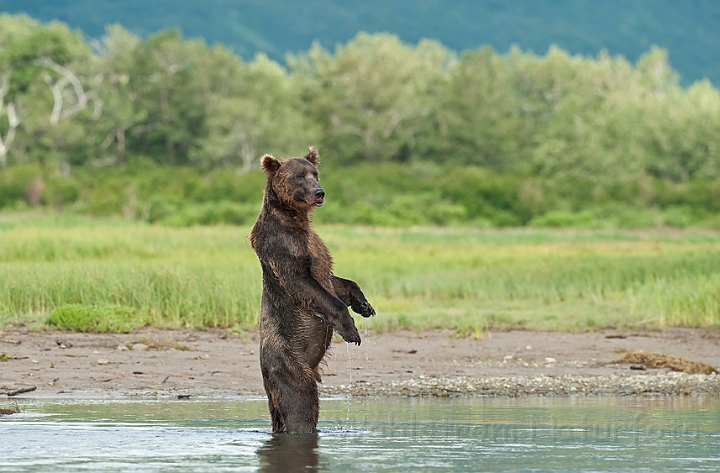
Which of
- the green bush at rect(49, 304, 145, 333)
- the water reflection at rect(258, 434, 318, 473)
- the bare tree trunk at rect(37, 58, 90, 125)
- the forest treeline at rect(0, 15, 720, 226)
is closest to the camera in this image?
the water reflection at rect(258, 434, 318, 473)

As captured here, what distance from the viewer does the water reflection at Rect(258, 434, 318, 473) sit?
779cm

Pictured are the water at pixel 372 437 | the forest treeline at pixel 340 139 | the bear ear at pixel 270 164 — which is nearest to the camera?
the water at pixel 372 437

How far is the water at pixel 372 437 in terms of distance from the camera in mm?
7961

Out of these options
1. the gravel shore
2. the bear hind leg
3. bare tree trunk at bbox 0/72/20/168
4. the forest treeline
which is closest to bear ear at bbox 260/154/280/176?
the bear hind leg

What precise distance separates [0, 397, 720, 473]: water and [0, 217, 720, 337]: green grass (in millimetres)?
4705

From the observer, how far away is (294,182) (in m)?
8.17

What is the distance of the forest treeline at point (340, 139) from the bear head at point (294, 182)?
3444cm

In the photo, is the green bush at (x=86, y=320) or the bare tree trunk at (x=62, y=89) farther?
the bare tree trunk at (x=62, y=89)

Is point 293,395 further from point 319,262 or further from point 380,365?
point 380,365

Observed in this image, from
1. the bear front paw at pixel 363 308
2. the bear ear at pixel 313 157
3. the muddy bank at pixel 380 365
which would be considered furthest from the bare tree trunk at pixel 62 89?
the bear front paw at pixel 363 308

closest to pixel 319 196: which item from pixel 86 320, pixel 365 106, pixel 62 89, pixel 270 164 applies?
pixel 270 164

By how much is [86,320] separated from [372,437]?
715cm

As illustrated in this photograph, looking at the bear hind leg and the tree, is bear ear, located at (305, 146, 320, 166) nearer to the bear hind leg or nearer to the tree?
the bear hind leg

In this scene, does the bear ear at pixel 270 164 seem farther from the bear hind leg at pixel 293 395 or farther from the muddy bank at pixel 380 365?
the muddy bank at pixel 380 365
